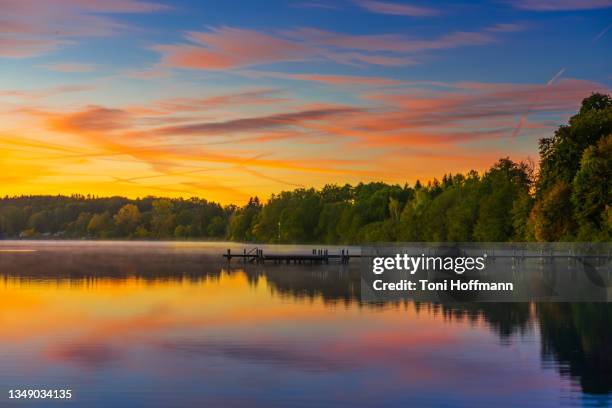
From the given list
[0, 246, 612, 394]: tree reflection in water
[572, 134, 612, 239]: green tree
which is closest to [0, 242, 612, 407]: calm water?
[0, 246, 612, 394]: tree reflection in water

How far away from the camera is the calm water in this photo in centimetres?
2153

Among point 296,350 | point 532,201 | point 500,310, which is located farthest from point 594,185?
point 296,350

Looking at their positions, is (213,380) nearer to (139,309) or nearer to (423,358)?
(423,358)

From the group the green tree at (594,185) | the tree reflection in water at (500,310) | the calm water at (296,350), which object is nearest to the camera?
the calm water at (296,350)

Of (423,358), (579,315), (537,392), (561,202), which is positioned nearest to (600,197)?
(561,202)

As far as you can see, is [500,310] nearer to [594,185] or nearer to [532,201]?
[594,185]

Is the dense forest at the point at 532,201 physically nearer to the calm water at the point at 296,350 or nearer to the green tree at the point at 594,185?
the green tree at the point at 594,185

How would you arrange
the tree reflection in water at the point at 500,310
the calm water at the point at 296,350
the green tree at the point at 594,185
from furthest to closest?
the green tree at the point at 594,185
the tree reflection in water at the point at 500,310
the calm water at the point at 296,350

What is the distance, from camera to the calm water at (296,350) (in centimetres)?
2153

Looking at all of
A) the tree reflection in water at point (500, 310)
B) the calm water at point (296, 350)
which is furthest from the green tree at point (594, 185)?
the calm water at point (296, 350)

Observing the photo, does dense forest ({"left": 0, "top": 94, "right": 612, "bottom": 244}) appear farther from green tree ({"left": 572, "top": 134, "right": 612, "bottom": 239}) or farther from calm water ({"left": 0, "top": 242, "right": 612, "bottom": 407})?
calm water ({"left": 0, "top": 242, "right": 612, "bottom": 407})

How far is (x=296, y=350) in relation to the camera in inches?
1135

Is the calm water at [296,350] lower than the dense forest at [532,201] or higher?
lower

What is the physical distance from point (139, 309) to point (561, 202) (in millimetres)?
43000
